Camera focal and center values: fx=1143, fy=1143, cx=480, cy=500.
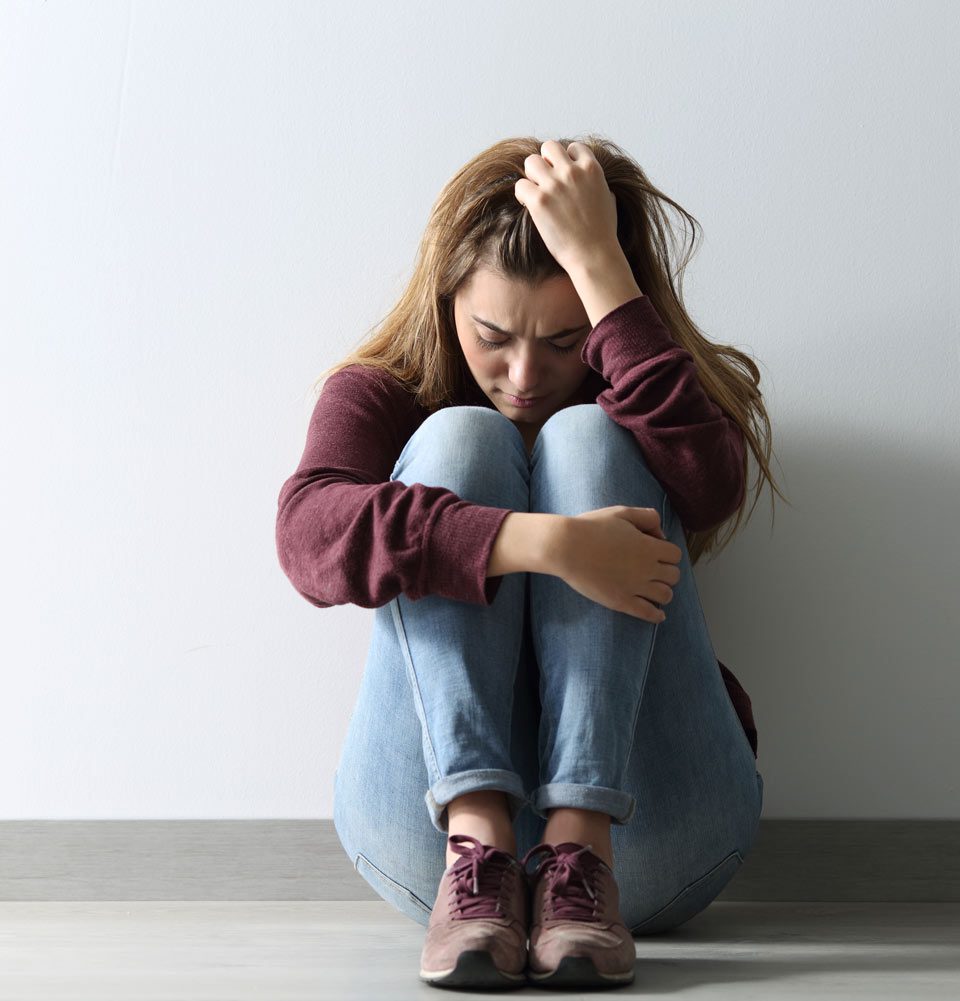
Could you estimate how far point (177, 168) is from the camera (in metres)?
1.44

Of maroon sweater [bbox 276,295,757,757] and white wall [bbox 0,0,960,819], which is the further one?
white wall [bbox 0,0,960,819]

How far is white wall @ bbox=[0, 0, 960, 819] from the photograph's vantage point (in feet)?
4.64

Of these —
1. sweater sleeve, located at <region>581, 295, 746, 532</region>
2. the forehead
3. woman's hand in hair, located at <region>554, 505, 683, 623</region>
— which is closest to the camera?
woman's hand in hair, located at <region>554, 505, 683, 623</region>

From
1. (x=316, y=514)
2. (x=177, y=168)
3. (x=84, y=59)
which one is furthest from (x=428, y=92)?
(x=316, y=514)

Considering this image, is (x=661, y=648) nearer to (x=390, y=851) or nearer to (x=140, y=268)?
(x=390, y=851)

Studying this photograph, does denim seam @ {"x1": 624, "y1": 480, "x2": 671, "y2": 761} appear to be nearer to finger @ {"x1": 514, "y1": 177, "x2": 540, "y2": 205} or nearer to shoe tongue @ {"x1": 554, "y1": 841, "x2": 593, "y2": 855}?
shoe tongue @ {"x1": 554, "y1": 841, "x2": 593, "y2": 855}

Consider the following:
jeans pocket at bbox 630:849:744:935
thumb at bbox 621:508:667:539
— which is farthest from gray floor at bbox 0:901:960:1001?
thumb at bbox 621:508:667:539

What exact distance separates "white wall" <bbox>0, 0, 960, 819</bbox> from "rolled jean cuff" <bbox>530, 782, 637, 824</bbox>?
1.79 ft

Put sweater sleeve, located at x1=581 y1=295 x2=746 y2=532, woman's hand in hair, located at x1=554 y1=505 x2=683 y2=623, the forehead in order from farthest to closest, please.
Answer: the forehead < sweater sleeve, located at x1=581 y1=295 x2=746 y2=532 < woman's hand in hair, located at x1=554 y1=505 x2=683 y2=623

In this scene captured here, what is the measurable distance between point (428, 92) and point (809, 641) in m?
0.83

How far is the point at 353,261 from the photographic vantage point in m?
1.44

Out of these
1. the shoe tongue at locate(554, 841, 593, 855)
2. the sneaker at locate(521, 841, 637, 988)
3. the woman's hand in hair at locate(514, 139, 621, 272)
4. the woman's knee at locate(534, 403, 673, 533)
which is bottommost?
the sneaker at locate(521, 841, 637, 988)

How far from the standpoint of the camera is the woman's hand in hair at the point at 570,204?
3.68 feet

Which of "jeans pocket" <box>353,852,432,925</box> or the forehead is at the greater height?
the forehead
